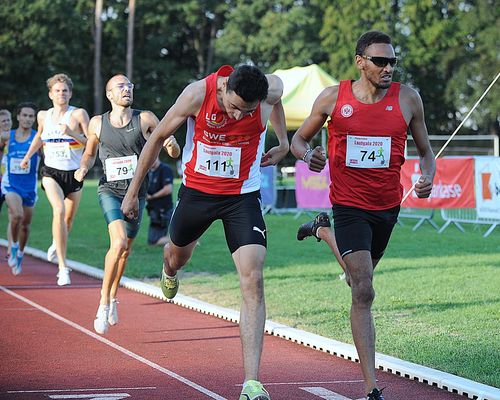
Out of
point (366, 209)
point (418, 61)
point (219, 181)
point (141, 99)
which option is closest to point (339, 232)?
point (366, 209)

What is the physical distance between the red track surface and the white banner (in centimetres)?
941

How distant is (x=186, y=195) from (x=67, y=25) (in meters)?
61.1

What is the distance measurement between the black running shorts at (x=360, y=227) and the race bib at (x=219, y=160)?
677 millimetres

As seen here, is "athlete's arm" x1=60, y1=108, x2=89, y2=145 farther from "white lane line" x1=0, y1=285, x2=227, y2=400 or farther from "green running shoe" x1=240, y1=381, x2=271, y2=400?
"green running shoe" x1=240, y1=381, x2=271, y2=400

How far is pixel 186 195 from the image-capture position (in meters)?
6.73

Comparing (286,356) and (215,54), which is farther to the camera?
(215,54)

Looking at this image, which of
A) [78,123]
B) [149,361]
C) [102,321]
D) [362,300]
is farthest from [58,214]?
[362,300]

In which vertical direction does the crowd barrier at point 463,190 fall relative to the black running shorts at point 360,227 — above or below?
below

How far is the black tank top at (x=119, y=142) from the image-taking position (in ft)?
30.2

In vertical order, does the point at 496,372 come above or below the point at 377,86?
below

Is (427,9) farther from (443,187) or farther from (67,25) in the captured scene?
(443,187)

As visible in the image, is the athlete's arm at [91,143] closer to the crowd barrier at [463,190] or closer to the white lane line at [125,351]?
the white lane line at [125,351]

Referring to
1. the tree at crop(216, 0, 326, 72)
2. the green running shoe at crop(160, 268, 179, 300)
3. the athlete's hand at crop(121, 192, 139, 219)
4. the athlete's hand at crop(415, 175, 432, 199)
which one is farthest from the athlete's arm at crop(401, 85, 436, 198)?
the tree at crop(216, 0, 326, 72)

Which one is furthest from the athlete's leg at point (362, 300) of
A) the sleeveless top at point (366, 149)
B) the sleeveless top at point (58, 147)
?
the sleeveless top at point (58, 147)
